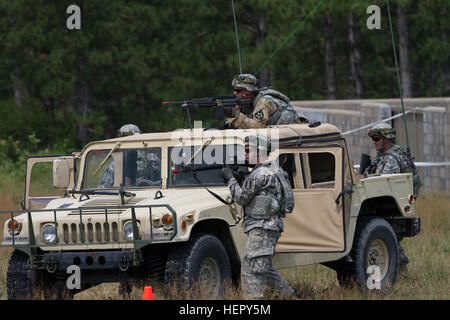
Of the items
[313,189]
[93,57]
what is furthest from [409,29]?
[313,189]

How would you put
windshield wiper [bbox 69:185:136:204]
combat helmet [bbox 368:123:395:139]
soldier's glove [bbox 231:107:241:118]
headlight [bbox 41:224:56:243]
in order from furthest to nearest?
combat helmet [bbox 368:123:395:139], soldier's glove [bbox 231:107:241:118], windshield wiper [bbox 69:185:136:204], headlight [bbox 41:224:56:243]

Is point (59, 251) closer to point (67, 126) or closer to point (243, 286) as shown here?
point (243, 286)

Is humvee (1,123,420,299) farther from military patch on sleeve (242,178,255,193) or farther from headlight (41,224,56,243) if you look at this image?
military patch on sleeve (242,178,255,193)

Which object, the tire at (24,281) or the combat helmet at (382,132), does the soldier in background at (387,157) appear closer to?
the combat helmet at (382,132)

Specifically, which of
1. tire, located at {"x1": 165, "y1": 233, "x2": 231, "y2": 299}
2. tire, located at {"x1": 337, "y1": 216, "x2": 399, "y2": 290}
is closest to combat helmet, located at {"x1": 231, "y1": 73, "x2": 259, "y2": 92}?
tire, located at {"x1": 337, "y1": 216, "x2": 399, "y2": 290}

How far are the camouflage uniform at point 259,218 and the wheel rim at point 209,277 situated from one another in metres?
0.26

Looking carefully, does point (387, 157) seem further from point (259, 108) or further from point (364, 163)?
point (259, 108)

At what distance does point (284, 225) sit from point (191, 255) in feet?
4.02

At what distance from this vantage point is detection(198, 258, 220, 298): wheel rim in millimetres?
8531

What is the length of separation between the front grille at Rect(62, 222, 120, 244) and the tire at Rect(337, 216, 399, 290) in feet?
8.34

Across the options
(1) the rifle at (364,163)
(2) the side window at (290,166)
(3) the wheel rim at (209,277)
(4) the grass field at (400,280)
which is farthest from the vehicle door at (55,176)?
(1) the rifle at (364,163)

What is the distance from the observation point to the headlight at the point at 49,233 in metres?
8.64

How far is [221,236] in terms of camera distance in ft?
29.7
